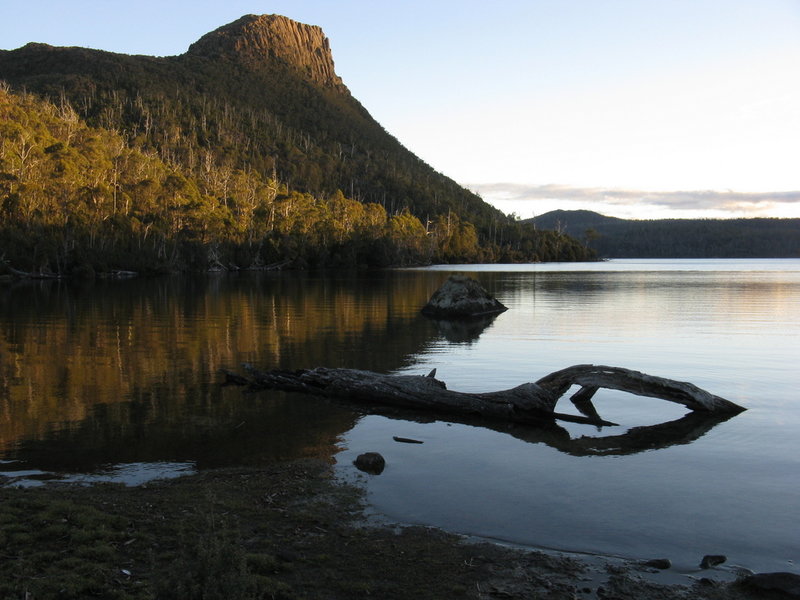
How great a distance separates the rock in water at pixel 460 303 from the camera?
38.7 meters

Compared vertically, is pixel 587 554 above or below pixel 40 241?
below

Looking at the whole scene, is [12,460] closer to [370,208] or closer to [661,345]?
[661,345]

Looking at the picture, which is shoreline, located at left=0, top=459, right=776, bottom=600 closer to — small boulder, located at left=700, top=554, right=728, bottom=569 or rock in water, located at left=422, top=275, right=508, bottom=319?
small boulder, located at left=700, top=554, right=728, bottom=569

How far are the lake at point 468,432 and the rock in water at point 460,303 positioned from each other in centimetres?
714

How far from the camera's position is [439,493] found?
10047mm

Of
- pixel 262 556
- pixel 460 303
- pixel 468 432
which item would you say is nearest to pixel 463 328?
pixel 460 303

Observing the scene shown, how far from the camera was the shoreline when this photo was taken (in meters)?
6.34

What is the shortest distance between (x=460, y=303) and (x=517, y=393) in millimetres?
24323

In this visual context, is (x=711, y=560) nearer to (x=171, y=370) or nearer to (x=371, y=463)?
(x=371, y=463)

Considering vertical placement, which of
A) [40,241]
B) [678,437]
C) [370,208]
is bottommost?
[678,437]

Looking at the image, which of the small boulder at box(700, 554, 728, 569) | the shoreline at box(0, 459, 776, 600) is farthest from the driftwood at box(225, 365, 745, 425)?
the small boulder at box(700, 554, 728, 569)

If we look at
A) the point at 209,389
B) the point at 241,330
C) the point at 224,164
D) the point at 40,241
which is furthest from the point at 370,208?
the point at 209,389

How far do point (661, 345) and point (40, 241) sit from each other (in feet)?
236

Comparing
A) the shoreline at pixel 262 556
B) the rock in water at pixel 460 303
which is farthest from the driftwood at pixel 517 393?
the rock in water at pixel 460 303
